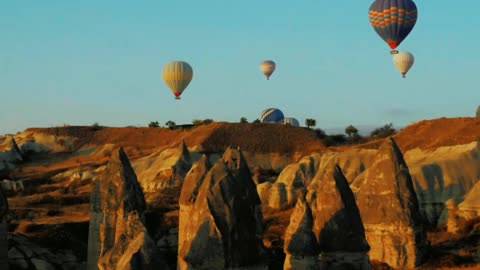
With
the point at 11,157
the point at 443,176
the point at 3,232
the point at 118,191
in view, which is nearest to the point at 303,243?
the point at 118,191

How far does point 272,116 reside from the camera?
101812 mm

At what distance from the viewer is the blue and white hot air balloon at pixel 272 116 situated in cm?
10156

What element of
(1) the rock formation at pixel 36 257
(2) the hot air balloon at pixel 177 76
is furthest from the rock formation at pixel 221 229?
(2) the hot air balloon at pixel 177 76

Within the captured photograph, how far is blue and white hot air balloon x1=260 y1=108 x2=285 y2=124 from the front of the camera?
101562 millimetres

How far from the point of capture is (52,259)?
29.3 metres

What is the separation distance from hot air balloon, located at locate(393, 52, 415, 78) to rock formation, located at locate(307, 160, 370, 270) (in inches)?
2202

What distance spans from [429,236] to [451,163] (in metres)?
10.8

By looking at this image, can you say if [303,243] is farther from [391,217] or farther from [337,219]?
[391,217]

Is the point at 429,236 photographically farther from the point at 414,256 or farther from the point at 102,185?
the point at 102,185

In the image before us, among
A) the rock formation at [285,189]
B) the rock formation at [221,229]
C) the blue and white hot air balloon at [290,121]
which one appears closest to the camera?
the rock formation at [221,229]

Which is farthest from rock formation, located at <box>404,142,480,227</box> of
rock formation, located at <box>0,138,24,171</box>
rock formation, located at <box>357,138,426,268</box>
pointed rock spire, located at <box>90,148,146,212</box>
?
rock formation, located at <box>0,138,24,171</box>

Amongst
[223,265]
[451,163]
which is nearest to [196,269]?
[223,265]

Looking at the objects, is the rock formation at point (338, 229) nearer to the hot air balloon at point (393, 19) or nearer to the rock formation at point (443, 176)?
the rock formation at point (443, 176)

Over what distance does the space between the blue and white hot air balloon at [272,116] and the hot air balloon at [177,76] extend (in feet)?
87.3
